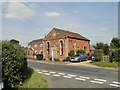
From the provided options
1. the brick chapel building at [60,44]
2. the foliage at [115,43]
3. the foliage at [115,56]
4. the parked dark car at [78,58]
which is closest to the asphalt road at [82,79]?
the foliage at [115,56]

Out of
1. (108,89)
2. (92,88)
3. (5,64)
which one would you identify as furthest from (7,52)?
(108,89)

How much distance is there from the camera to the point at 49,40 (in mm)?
45562

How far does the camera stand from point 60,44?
140 ft

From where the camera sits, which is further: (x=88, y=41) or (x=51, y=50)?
(x=88, y=41)

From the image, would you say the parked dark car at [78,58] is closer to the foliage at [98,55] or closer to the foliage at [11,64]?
the foliage at [98,55]

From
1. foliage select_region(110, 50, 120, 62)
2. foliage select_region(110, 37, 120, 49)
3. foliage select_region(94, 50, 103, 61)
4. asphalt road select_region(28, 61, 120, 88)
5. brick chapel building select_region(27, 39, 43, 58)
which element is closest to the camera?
asphalt road select_region(28, 61, 120, 88)

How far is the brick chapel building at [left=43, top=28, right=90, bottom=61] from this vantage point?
41156 mm

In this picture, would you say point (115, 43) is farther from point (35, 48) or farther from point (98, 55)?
point (35, 48)

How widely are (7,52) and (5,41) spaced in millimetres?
1052

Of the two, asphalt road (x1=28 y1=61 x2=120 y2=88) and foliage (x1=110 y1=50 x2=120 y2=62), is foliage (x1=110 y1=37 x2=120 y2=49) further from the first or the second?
asphalt road (x1=28 y1=61 x2=120 y2=88)

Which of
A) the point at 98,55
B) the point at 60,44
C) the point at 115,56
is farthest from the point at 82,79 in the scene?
the point at 60,44

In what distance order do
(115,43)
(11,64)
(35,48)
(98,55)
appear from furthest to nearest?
(35,48)
(115,43)
(98,55)
(11,64)

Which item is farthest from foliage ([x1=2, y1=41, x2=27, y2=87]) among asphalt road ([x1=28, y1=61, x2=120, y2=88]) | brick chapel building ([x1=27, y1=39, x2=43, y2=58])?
brick chapel building ([x1=27, y1=39, x2=43, y2=58])

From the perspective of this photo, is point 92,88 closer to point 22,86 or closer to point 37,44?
point 22,86
